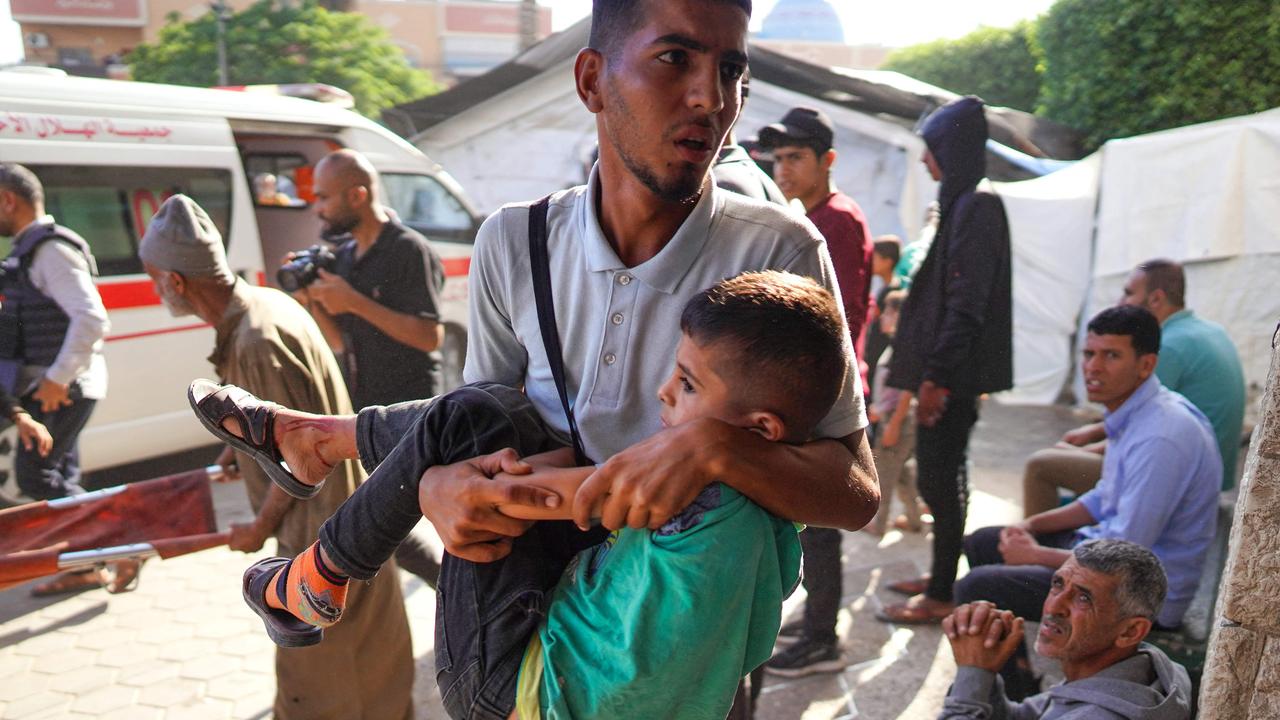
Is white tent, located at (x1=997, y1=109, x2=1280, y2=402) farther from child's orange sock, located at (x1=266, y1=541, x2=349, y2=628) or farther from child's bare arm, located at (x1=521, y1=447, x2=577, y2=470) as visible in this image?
child's orange sock, located at (x1=266, y1=541, x2=349, y2=628)

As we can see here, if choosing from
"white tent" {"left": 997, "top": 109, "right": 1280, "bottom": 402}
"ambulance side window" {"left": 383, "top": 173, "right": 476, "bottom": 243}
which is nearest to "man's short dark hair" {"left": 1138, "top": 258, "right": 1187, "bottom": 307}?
"white tent" {"left": 997, "top": 109, "right": 1280, "bottom": 402}

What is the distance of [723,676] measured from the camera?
118 centimetres

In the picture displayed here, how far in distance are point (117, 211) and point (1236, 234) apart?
8.06 meters

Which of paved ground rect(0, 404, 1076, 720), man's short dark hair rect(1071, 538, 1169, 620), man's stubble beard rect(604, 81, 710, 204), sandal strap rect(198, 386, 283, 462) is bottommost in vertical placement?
paved ground rect(0, 404, 1076, 720)

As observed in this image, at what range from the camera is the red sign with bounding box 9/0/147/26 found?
3241cm

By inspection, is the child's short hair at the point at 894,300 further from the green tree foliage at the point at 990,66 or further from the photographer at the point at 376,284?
the green tree foliage at the point at 990,66

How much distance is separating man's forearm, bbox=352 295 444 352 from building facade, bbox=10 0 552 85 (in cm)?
1825

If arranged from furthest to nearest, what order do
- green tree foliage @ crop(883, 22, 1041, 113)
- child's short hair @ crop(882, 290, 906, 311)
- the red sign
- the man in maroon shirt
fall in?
the red sign → green tree foliage @ crop(883, 22, 1041, 113) → child's short hair @ crop(882, 290, 906, 311) → the man in maroon shirt

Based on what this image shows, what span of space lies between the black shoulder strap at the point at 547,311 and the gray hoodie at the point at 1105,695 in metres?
1.38

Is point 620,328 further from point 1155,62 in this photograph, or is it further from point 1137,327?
point 1155,62

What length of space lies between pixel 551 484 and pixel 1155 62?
1017 centimetres

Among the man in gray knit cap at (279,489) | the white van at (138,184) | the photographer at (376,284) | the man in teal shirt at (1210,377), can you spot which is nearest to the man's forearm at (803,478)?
the man in gray knit cap at (279,489)

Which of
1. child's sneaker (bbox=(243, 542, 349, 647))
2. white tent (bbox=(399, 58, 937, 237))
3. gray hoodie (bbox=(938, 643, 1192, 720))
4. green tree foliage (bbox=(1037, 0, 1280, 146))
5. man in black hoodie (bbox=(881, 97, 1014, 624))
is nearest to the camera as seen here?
child's sneaker (bbox=(243, 542, 349, 647))

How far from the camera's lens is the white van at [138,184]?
4.74m
